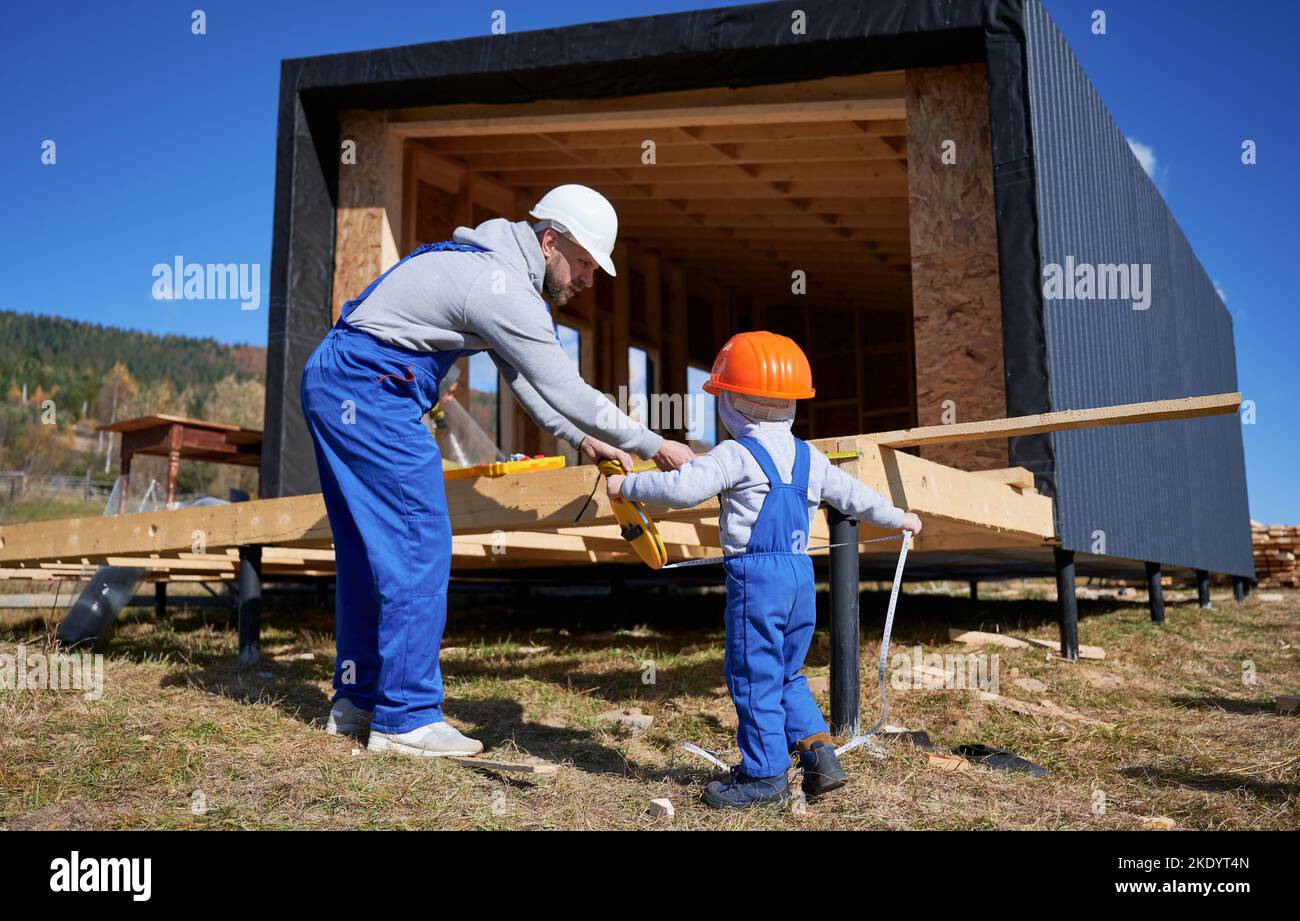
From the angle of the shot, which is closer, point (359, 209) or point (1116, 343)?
point (1116, 343)

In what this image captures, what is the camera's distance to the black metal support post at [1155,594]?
30.7 feet

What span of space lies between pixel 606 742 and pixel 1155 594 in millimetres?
7155

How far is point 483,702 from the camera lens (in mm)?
5000

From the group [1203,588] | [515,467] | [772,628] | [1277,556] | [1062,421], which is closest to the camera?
→ [772,628]

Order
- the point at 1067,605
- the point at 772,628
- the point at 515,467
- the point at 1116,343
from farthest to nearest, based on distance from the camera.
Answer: the point at 1116,343, the point at 1067,605, the point at 515,467, the point at 772,628

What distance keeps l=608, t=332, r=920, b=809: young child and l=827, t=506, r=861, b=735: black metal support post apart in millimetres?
548

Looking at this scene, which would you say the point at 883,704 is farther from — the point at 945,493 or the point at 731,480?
the point at 945,493

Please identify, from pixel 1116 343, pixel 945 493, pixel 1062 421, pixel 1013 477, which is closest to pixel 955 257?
pixel 1013 477

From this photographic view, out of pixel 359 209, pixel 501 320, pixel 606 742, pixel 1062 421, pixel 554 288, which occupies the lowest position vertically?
pixel 606 742

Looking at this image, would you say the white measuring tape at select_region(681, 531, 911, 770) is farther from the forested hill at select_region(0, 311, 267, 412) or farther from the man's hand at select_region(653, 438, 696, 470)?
the forested hill at select_region(0, 311, 267, 412)

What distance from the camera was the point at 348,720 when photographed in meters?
3.95

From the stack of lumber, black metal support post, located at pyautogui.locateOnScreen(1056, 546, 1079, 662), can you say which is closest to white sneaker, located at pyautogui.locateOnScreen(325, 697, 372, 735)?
black metal support post, located at pyautogui.locateOnScreen(1056, 546, 1079, 662)

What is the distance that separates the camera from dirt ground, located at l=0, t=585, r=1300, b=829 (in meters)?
2.98
